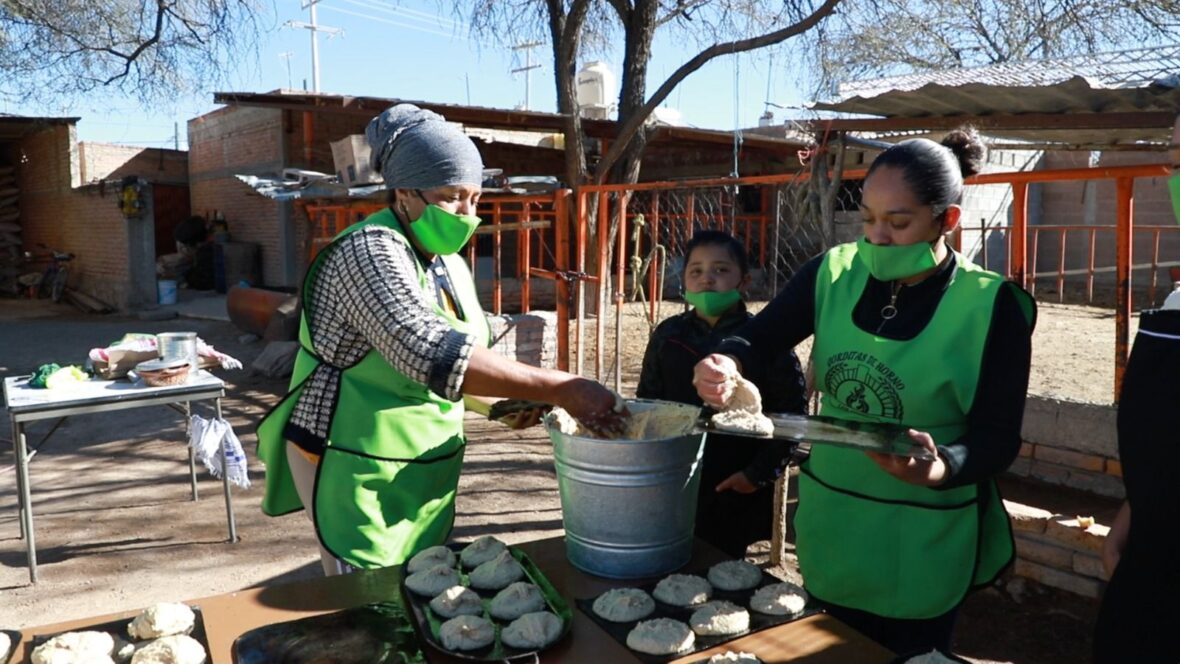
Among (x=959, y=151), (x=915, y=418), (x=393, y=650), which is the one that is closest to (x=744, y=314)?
(x=959, y=151)

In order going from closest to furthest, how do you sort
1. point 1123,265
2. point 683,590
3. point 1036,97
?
point 683,590 < point 1123,265 < point 1036,97

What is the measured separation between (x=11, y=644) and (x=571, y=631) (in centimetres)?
93

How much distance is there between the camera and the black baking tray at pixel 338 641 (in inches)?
53.6

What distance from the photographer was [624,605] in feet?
4.88

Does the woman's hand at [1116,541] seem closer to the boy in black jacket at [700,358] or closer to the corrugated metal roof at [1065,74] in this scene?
the boy in black jacket at [700,358]

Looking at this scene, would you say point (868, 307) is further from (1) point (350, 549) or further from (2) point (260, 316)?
(2) point (260, 316)

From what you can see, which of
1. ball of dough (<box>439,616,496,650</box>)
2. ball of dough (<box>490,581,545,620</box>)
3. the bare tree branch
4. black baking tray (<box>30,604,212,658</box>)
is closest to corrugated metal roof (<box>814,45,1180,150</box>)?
ball of dough (<box>490,581,545,620</box>)

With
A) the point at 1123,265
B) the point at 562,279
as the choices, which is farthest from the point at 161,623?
the point at 562,279

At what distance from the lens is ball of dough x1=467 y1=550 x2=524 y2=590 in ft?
5.28

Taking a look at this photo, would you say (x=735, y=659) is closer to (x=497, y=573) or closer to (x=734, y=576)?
(x=734, y=576)

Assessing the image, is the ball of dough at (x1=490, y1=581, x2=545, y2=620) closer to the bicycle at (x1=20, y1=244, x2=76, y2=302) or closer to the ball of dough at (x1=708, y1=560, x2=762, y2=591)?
the ball of dough at (x1=708, y1=560, x2=762, y2=591)

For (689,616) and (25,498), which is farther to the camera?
(25,498)

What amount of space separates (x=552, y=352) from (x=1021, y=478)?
4.65 m

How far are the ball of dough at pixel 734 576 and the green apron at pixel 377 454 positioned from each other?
676 mm
